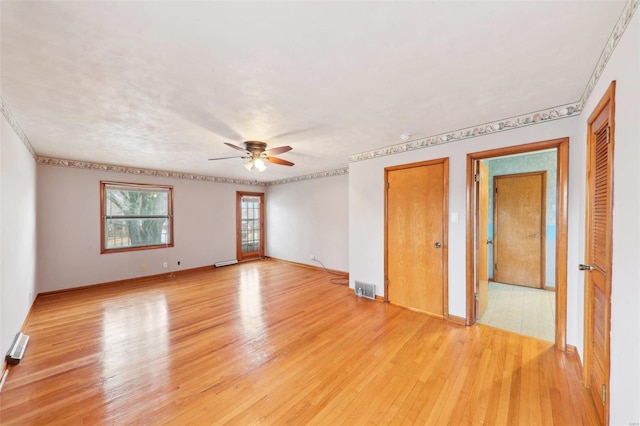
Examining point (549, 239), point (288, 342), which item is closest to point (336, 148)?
point (288, 342)

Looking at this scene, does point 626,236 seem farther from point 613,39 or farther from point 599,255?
point 613,39

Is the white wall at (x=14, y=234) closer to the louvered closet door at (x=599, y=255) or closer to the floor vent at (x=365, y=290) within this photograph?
the floor vent at (x=365, y=290)

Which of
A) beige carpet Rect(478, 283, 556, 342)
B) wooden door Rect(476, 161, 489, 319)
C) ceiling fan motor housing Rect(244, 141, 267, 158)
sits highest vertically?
ceiling fan motor housing Rect(244, 141, 267, 158)

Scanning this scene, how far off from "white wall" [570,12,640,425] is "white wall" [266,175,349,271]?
4.15m

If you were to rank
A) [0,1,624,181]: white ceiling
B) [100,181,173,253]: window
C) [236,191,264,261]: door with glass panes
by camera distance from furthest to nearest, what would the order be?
[236,191,264,261]: door with glass panes < [100,181,173,253]: window < [0,1,624,181]: white ceiling

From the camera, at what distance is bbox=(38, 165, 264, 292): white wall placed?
4.04 m

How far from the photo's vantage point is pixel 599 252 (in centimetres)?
161

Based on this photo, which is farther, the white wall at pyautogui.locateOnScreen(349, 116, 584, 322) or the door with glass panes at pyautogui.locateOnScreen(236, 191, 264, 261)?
the door with glass panes at pyautogui.locateOnScreen(236, 191, 264, 261)

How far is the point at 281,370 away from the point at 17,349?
2.51 m

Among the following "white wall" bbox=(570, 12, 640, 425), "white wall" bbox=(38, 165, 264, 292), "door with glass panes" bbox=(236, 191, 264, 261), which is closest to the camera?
"white wall" bbox=(570, 12, 640, 425)

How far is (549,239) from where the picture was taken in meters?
4.12

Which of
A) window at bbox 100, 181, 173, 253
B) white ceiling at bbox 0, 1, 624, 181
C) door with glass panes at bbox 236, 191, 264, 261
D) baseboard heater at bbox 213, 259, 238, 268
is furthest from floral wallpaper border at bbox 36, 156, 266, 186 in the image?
baseboard heater at bbox 213, 259, 238, 268

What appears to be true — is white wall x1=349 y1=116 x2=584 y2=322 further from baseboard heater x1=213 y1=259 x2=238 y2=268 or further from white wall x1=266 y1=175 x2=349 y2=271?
baseboard heater x1=213 y1=259 x2=238 y2=268

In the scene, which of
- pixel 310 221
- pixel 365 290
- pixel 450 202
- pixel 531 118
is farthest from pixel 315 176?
pixel 531 118
